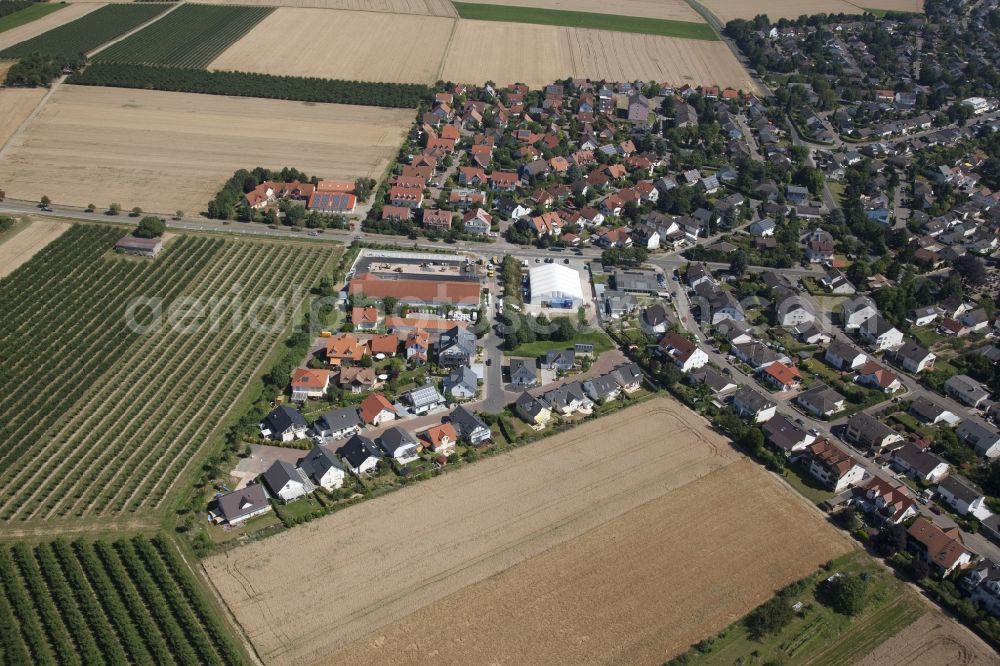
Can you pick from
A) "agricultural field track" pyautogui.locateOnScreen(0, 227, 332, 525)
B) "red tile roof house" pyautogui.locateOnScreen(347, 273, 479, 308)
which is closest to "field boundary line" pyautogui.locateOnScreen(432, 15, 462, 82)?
"agricultural field track" pyautogui.locateOnScreen(0, 227, 332, 525)

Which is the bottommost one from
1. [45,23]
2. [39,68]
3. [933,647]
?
[933,647]

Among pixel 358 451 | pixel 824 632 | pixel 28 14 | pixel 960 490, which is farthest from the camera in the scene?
pixel 28 14

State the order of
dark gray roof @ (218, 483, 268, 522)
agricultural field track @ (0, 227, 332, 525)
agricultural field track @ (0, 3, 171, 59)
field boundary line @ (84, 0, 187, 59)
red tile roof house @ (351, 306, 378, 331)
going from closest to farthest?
1. dark gray roof @ (218, 483, 268, 522)
2. agricultural field track @ (0, 227, 332, 525)
3. red tile roof house @ (351, 306, 378, 331)
4. agricultural field track @ (0, 3, 171, 59)
5. field boundary line @ (84, 0, 187, 59)

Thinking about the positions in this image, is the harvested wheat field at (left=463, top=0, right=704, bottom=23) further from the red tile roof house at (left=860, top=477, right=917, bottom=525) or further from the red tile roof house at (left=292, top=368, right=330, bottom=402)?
the red tile roof house at (left=860, top=477, right=917, bottom=525)

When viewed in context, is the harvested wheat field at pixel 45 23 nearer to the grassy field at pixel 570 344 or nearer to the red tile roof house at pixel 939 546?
the grassy field at pixel 570 344

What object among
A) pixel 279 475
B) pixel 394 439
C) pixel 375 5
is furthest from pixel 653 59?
pixel 279 475

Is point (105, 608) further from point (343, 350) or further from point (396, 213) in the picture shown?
point (396, 213)

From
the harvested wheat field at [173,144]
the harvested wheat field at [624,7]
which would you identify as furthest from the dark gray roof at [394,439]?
the harvested wheat field at [624,7]
